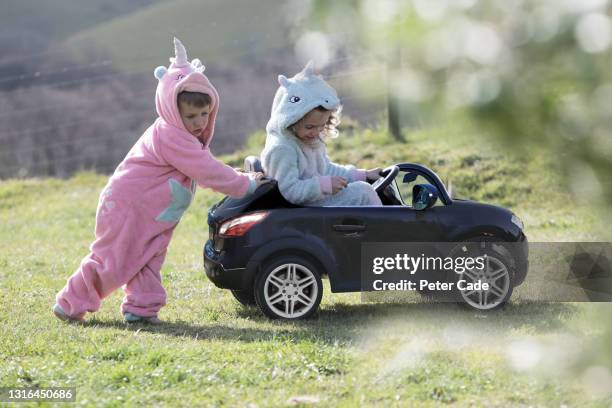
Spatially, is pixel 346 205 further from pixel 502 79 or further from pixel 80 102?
pixel 80 102

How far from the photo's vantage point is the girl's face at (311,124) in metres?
5.78

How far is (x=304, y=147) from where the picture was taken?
5977mm

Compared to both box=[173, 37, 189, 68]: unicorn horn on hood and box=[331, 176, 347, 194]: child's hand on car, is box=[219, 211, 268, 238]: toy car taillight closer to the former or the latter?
box=[331, 176, 347, 194]: child's hand on car

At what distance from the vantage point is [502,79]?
1354 millimetres

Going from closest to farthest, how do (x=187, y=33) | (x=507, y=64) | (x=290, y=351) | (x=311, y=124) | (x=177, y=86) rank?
(x=507, y=64)
(x=290, y=351)
(x=177, y=86)
(x=311, y=124)
(x=187, y=33)

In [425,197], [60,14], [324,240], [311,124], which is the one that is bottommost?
[324,240]

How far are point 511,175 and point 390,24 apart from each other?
10465 millimetres

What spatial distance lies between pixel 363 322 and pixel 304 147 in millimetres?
1200

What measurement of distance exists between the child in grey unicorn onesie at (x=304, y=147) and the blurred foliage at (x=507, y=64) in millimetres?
4207

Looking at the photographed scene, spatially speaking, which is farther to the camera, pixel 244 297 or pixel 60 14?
pixel 60 14

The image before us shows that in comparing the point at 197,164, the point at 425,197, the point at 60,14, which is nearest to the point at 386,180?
the point at 425,197

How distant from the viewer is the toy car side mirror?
565 centimetres

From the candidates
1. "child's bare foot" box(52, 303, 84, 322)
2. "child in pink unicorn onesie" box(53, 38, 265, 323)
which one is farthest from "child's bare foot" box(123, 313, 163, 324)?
"child's bare foot" box(52, 303, 84, 322)

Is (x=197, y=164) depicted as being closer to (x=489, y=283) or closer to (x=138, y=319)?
(x=138, y=319)
